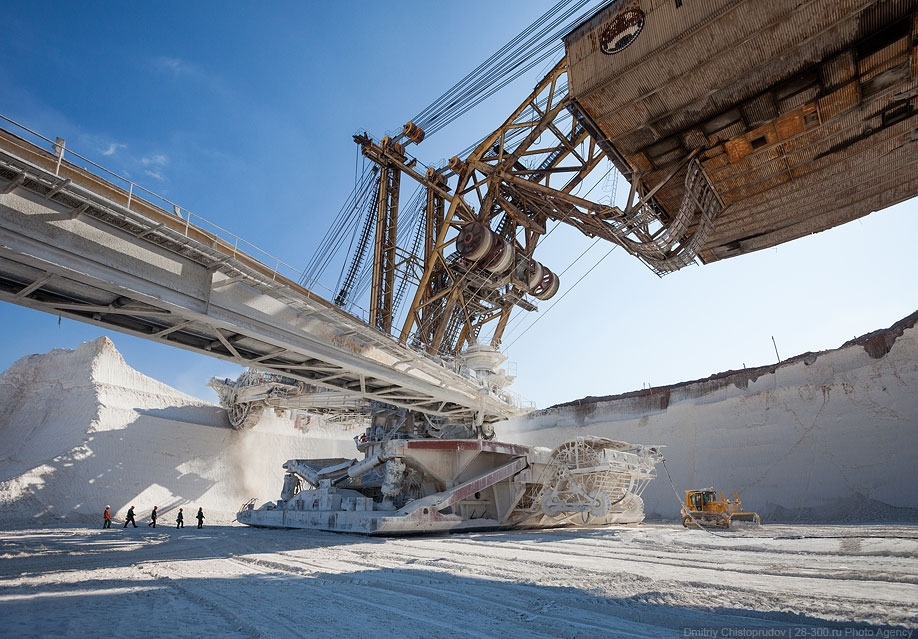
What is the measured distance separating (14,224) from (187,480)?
91.4ft

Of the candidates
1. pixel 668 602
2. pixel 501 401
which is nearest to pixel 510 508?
pixel 501 401

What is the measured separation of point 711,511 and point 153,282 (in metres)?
17.6

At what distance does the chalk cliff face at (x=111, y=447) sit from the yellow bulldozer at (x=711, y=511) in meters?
25.5

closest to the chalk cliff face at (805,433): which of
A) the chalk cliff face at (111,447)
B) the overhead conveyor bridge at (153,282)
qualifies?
the overhead conveyor bridge at (153,282)

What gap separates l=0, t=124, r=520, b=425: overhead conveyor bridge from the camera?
7727mm

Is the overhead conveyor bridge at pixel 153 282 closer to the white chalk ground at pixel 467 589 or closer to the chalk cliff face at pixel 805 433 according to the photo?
the white chalk ground at pixel 467 589

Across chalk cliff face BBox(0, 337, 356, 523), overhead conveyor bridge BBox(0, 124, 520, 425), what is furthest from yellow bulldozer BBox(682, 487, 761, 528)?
chalk cliff face BBox(0, 337, 356, 523)

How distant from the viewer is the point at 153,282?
364 inches

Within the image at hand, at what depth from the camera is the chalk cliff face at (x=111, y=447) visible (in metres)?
24.6

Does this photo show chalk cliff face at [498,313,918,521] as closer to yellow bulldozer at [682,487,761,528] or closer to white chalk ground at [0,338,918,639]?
yellow bulldozer at [682,487,761,528]

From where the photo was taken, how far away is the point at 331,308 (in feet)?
40.8

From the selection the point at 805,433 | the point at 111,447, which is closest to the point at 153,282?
the point at 111,447

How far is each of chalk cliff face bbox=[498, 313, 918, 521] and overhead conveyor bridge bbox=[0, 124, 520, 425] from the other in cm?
1994

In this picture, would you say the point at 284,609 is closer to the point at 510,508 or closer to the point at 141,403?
the point at 510,508
